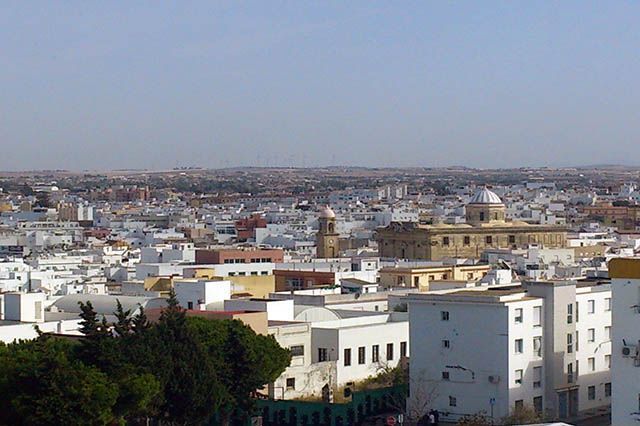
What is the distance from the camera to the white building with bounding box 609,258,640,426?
95.5 feet

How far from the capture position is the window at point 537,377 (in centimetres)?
3384

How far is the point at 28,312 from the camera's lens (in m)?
37.7

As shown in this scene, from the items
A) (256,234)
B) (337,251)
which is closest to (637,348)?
(337,251)

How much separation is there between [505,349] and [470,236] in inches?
1675

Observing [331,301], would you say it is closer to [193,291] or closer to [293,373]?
[193,291]

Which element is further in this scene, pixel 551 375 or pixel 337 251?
pixel 337 251

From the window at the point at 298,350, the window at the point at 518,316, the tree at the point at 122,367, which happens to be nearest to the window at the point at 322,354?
the window at the point at 298,350

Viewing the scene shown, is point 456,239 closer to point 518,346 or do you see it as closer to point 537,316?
point 537,316

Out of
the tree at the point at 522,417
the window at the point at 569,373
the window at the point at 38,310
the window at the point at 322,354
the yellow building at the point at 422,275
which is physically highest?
the window at the point at 38,310

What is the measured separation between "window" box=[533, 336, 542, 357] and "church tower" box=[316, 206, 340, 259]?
39.1 meters

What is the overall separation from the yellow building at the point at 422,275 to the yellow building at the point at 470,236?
699 inches

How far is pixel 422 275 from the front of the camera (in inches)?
2084

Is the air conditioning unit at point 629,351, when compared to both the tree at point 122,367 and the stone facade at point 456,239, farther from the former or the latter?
the stone facade at point 456,239

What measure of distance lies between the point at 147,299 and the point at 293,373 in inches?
311
